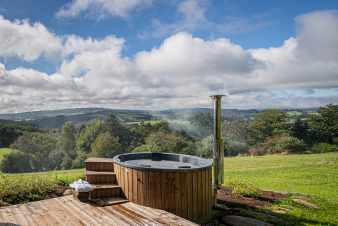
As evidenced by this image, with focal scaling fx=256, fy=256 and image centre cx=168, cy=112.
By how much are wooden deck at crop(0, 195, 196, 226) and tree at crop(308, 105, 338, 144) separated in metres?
25.1

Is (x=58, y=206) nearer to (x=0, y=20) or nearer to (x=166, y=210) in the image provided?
(x=166, y=210)

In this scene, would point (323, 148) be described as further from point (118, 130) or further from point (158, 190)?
point (158, 190)

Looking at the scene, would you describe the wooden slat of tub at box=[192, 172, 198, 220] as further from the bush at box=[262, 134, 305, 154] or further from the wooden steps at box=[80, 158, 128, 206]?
the bush at box=[262, 134, 305, 154]

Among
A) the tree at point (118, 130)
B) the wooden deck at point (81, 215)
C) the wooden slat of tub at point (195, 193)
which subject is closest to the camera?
the wooden deck at point (81, 215)

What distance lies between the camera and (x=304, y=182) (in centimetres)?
948

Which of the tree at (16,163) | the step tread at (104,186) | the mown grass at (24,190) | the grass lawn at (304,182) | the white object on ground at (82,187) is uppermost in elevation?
the white object on ground at (82,187)

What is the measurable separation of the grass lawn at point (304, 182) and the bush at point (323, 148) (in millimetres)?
8476

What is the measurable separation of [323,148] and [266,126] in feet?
18.6

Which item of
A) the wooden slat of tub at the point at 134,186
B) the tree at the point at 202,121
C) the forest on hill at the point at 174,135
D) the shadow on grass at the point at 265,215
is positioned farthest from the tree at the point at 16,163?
the shadow on grass at the point at 265,215

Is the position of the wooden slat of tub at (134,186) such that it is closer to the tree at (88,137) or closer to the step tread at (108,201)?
the step tread at (108,201)

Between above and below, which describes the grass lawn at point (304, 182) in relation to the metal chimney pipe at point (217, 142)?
below

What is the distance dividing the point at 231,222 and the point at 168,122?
2134cm

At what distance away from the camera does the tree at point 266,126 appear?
26.1m

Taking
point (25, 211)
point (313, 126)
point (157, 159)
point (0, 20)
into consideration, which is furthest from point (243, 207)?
point (313, 126)
